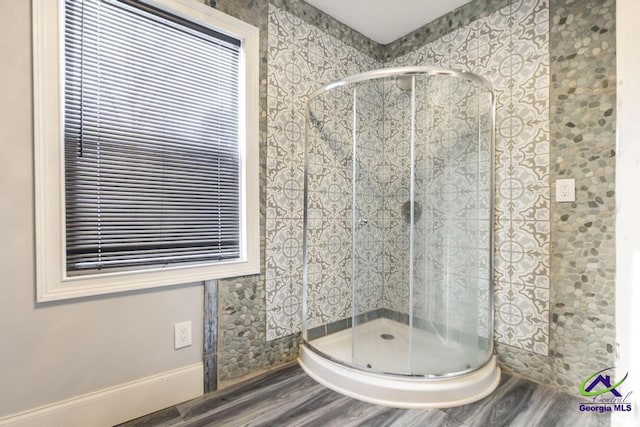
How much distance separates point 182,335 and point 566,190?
6.97 ft

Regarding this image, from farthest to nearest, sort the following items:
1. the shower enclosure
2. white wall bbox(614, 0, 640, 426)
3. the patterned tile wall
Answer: the patterned tile wall, the shower enclosure, white wall bbox(614, 0, 640, 426)

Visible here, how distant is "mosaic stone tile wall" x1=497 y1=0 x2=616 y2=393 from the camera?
4.75ft

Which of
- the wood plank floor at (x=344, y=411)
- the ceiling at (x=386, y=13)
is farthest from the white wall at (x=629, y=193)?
the ceiling at (x=386, y=13)

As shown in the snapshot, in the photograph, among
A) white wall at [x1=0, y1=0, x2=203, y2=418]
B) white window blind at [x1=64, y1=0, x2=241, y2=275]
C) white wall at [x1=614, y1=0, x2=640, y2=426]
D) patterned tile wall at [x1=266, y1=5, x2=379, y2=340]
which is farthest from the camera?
patterned tile wall at [x1=266, y1=5, x2=379, y2=340]

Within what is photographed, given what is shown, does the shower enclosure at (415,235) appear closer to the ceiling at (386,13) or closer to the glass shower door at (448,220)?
the glass shower door at (448,220)

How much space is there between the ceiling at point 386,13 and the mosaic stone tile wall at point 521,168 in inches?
12.8

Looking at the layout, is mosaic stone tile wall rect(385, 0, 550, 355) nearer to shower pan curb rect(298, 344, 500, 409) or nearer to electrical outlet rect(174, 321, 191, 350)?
shower pan curb rect(298, 344, 500, 409)

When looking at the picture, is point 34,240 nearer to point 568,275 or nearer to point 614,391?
point 568,275

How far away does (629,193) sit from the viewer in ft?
2.25

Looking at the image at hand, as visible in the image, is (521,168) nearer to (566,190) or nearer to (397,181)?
(566,190)

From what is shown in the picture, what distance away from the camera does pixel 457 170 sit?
1671mm

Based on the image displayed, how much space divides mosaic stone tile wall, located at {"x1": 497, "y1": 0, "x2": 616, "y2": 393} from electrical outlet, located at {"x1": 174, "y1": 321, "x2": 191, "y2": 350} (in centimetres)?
191

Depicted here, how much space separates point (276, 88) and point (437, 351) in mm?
1786

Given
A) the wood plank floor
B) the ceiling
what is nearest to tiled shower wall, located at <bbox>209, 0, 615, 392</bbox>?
the wood plank floor
